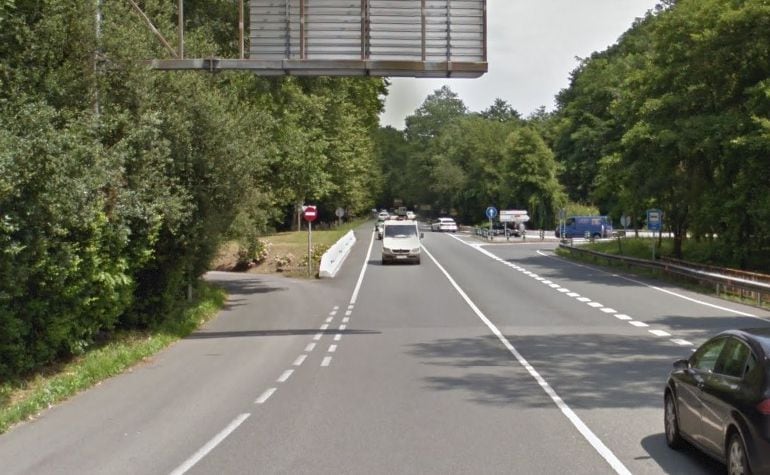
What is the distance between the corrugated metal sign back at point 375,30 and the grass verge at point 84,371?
608 cm

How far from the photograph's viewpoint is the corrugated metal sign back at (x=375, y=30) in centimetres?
1609

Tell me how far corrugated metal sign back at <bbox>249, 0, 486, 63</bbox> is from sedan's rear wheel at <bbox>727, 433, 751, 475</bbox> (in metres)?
Result: 10.0

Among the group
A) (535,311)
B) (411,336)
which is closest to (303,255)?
(535,311)

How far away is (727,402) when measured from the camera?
24.4ft

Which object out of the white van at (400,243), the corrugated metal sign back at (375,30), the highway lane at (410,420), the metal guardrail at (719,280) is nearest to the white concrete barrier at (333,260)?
the white van at (400,243)

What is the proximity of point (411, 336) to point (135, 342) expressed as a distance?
6.01 m

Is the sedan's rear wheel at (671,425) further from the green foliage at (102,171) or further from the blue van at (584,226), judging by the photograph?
the blue van at (584,226)

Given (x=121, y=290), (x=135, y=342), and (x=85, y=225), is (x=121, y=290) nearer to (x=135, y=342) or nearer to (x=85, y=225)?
(x=135, y=342)

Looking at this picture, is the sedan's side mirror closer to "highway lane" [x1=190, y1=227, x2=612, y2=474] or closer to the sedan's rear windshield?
"highway lane" [x1=190, y1=227, x2=612, y2=474]

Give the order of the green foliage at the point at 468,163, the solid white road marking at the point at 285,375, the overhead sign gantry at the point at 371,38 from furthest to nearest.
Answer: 1. the green foliage at the point at 468,163
2. the overhead sign gantry at the point at 371,38
3. the solid white road marking at the point at 285,375

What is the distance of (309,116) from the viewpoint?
38.3 m

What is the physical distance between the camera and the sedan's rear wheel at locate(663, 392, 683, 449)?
A: 884cm

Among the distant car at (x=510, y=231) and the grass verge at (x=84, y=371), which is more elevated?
the distant car at (x=510, y=231)

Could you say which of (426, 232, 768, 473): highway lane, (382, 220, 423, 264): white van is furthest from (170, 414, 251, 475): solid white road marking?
(382, 220, 423, 264): white van
